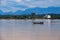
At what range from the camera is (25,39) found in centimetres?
439

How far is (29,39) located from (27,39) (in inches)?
3.0

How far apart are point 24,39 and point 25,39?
0.23 feet

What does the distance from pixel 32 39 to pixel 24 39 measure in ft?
0.66

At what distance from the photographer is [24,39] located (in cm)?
432

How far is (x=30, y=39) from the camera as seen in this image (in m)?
4.38

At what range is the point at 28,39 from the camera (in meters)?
4.37

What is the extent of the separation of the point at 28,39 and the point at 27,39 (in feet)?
0.12

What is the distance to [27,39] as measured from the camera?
440 centimetres

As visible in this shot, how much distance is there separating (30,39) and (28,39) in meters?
0.05

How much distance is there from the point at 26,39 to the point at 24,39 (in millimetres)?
67

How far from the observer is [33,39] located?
4367 millimetres

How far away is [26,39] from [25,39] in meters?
0.03

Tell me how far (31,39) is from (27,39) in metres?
0.10

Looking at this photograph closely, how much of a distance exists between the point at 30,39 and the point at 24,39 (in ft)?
0.50
